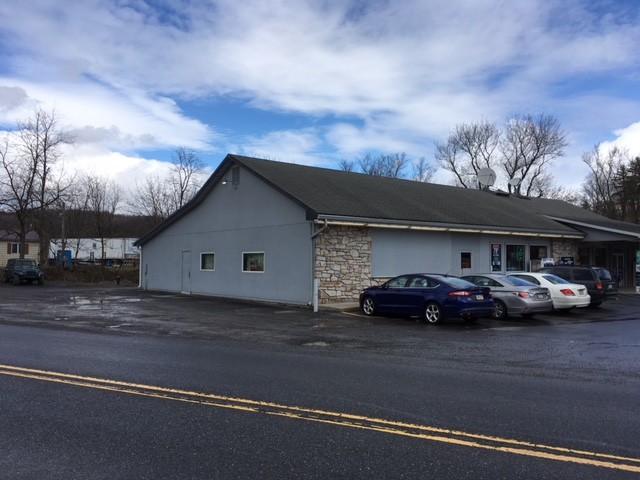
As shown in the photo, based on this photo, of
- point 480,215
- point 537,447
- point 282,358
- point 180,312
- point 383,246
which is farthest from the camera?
point 480,215

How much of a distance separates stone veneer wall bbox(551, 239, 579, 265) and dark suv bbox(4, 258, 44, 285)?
1332 inches

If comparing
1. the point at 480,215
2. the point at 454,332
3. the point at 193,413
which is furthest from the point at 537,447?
the point at 480,215

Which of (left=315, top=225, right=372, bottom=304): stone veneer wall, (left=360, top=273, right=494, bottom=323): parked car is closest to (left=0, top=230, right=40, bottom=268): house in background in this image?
(left=315, top=225, right=372, bottom=304): stone veneer wall

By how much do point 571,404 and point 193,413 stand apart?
4394 millimetres

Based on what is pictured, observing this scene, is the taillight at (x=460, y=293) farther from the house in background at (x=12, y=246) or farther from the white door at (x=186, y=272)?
the house in background at (x=12, y=246)

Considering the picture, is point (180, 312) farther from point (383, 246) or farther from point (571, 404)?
point (571, 404)

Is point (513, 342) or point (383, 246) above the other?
point (383, 246)

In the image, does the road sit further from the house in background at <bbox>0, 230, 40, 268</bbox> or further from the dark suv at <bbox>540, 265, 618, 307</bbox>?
the house in background at <bbox>0, 230, 40, 268</bbox>

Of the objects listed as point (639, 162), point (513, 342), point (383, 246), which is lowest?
point (513, 342)

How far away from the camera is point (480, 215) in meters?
26.2

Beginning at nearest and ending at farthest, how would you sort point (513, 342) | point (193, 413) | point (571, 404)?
point (193, 413), point (571, 404), point (513, 342)

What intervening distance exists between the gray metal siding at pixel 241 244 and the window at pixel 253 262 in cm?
18

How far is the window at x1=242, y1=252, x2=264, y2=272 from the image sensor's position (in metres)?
22.0

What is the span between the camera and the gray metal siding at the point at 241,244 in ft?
66.3
